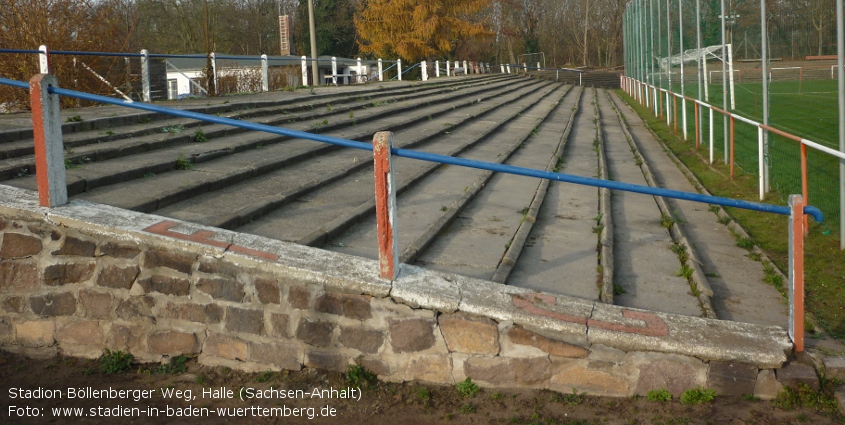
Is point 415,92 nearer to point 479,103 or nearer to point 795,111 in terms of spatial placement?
point 479,103

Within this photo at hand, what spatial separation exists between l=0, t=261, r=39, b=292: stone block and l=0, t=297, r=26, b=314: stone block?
0.07 meters

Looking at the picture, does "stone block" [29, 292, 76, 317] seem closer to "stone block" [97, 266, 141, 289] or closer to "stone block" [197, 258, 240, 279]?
"stone block" [97, 266, 141, 289]

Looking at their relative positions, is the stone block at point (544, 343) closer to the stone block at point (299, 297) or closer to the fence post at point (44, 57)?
the stone block at point (299, 297)

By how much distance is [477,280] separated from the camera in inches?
187

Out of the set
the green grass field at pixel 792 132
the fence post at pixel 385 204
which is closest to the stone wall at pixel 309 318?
the fence post at pixel 385 204

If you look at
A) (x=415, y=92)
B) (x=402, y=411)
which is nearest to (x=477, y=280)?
(x=402, y=411)

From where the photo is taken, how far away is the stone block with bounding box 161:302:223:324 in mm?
4734

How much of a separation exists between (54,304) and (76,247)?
1.36 ft

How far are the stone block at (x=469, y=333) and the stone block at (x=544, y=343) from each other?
107mm

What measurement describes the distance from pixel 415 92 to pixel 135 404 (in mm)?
14702

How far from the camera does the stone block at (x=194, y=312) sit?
473 cm


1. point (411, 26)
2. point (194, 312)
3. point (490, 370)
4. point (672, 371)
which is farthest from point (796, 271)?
point (411, 26)

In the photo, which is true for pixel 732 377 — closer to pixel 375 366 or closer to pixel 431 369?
pixel 431 369

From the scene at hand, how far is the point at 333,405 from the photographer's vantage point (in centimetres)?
438
